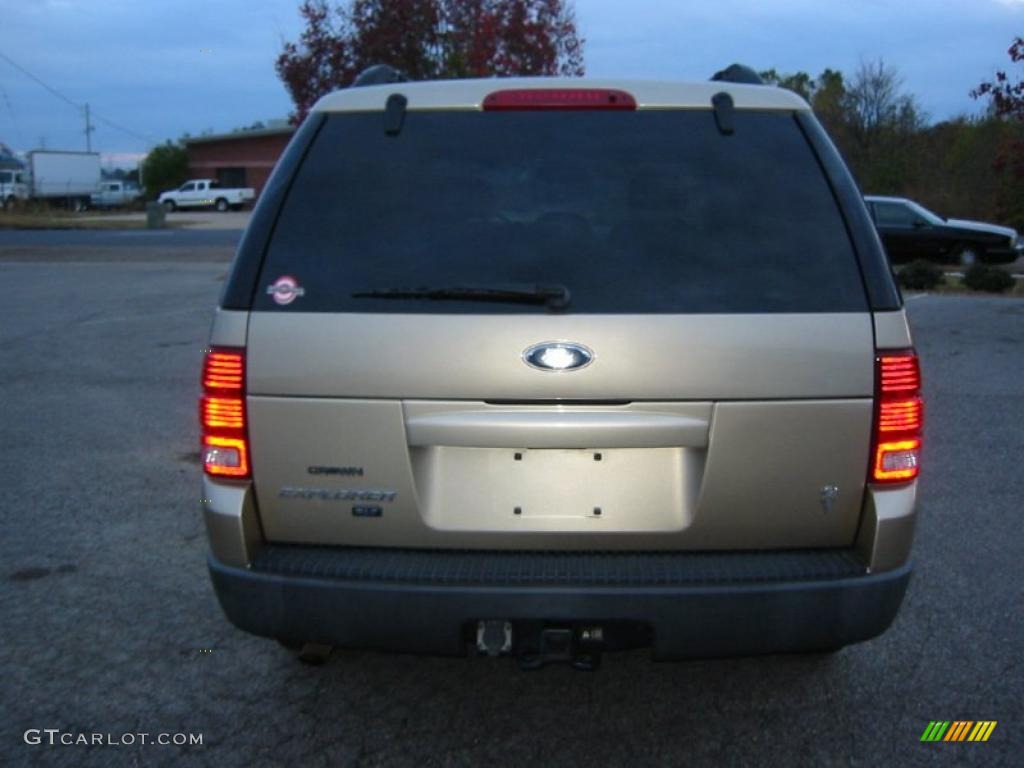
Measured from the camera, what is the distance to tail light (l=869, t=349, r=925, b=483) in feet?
9.57

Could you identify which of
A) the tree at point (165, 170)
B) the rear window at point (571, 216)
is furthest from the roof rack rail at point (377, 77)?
the tree at point (165, 170)

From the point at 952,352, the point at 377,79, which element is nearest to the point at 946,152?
the point at 952,352

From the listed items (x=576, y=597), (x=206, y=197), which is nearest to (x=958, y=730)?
(x=576, y=597)

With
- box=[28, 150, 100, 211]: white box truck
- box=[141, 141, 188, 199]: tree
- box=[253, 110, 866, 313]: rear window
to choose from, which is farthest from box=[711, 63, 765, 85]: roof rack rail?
box=[141, 141, 188, 199]: tree

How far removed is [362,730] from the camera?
3.41 metres

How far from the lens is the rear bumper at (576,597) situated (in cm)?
283

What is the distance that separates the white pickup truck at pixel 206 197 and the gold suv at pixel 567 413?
6172 cm

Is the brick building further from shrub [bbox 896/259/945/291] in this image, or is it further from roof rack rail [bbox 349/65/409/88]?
roof rack rail [bbox 349/65/409/88]

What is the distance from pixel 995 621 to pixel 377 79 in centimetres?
318

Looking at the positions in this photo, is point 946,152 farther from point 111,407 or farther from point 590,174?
point 590,174

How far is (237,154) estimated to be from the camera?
68688 mm

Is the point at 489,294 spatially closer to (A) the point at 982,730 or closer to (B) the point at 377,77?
(B) the point at 377,77

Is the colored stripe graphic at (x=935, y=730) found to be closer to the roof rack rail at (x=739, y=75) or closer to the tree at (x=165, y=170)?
the roof rack rail at (x=739, y=75)

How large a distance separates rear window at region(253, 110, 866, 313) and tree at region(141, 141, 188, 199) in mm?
73752
